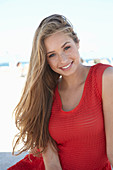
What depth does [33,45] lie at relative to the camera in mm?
1644

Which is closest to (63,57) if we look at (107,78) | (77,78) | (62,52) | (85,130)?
(62,52)

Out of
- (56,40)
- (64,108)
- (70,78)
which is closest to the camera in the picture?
(56,40)

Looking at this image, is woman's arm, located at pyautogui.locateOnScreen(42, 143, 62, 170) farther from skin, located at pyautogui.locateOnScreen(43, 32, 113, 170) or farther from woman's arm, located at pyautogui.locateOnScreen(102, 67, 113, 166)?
woman's arm, located at pyautogui.locateOnScreen(102, 67, 113, 166)

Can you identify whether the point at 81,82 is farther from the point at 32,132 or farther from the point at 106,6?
the point at 106,6

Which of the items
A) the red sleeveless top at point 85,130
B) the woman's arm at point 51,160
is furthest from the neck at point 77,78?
the woman's arm at point 51,160

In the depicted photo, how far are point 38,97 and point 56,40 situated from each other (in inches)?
22.1

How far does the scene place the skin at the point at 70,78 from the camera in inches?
55.3

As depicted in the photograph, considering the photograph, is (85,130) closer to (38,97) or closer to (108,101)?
(108,101)

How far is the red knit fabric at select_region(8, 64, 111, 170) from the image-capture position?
4.71ft

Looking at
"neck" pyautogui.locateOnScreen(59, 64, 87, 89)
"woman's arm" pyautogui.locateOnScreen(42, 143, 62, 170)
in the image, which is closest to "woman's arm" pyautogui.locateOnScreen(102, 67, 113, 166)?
"neck" pyautogui.locateOnScreen(59, 64, 87, 89)

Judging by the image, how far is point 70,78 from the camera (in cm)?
176

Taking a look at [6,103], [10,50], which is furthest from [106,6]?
[6,103]

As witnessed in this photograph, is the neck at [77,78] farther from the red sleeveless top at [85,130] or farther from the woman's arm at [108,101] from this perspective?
the woman's arm at [108,101]

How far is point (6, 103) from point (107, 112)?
13.9 feet
